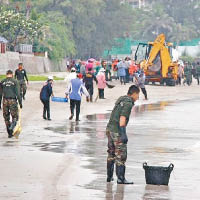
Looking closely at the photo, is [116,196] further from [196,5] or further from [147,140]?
[196,5]

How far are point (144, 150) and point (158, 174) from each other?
592 centimetres

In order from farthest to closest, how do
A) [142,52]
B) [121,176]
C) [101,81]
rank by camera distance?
[142,52] < [101,81] < [121,176]

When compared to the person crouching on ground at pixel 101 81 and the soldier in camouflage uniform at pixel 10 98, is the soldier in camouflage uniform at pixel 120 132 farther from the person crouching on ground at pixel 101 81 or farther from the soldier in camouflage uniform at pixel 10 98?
the person crouching on ground at pixel 101 81

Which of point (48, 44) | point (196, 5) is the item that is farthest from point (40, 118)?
point (196, 5)

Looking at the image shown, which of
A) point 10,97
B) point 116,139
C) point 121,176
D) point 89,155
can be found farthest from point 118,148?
point 10,97

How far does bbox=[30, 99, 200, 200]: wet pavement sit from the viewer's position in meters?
14.1

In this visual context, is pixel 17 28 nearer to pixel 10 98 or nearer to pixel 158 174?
pixel 10 98

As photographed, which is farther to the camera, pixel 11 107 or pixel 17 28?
pixel 17 28

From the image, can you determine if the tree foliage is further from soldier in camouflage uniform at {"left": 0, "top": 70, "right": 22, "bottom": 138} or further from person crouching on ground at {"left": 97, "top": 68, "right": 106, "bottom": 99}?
soldier in camouflage uniform at {"left": 0, "top": 70, "right": 22, "bottom": 138}

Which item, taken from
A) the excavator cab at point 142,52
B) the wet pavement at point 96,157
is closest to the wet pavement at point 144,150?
the wet pavement at point 96,157

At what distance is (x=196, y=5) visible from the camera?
176 metres

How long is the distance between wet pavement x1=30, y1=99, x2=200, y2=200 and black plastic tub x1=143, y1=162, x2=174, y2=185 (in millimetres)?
127

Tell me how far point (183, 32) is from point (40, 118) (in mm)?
133510

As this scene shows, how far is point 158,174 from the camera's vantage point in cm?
1475
